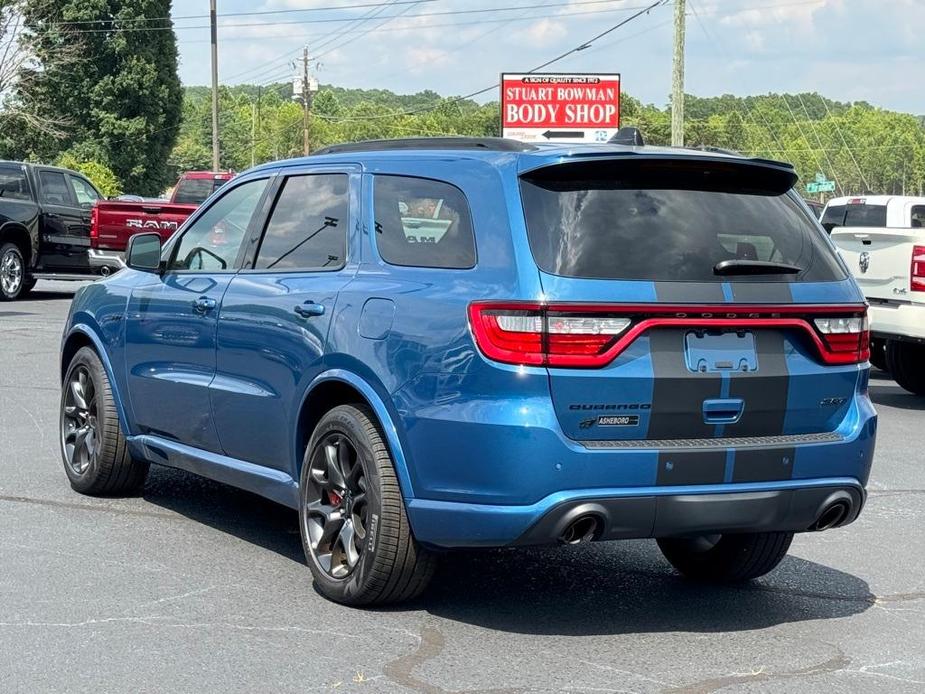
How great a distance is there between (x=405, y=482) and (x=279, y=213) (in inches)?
69.3

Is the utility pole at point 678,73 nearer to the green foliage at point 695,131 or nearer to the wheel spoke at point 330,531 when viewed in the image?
the wheel spoke at point 330,531

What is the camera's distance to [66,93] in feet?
239

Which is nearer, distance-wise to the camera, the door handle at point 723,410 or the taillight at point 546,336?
the taillight at point 546,336

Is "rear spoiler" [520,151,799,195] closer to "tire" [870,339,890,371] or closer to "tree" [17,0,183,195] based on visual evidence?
"tire" [870,339,890,371]

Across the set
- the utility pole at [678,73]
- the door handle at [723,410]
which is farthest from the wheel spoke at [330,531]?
the utility pole at [678,73]

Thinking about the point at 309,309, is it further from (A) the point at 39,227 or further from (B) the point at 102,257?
(A) the point at 39,227

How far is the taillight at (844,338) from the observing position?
5.57 meters

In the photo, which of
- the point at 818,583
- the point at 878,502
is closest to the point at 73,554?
the point at 818,583

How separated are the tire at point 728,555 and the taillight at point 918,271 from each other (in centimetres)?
766

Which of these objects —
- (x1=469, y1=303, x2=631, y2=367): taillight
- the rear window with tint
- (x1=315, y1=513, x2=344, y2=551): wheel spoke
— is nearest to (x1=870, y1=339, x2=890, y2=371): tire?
the rear window with tint

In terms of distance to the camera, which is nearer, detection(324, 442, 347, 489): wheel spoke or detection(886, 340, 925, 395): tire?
detection(324, 442, 347, 489): wheel spoke

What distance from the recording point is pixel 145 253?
7359 mm

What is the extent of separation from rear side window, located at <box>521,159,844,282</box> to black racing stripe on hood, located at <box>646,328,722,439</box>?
244 millimetres

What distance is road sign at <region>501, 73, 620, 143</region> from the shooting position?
4734cm
